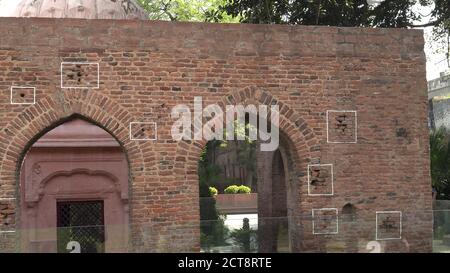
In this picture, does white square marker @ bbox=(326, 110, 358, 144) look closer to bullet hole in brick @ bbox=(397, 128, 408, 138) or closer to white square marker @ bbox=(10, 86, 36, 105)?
bullet hole in brick @ bbox=(397, 128, 408, 138)

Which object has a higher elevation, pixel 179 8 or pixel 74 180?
pixel 179 8

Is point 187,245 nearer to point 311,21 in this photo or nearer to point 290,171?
point 290,171

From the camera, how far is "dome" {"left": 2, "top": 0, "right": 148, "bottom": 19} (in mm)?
13211

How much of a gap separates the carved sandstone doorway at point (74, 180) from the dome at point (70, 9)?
2363mm

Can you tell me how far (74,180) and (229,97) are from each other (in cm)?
572

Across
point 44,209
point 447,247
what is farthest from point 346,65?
point 44,209

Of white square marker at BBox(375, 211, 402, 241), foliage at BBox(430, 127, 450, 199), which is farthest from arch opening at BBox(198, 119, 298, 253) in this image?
foliage at BBox(430, 127, 450, 199)

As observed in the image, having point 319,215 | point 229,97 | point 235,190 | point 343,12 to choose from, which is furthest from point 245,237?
point 235,190

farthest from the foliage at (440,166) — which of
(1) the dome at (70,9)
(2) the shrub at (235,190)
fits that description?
(2) the shrub at (235,190)

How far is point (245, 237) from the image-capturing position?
30.6 ft

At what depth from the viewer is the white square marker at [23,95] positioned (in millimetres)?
9367

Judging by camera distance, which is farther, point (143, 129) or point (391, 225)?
point (391, 225)

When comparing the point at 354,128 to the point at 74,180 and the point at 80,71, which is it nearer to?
the point at 80,71

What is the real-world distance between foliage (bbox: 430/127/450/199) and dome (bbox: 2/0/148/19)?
813 centimetres
